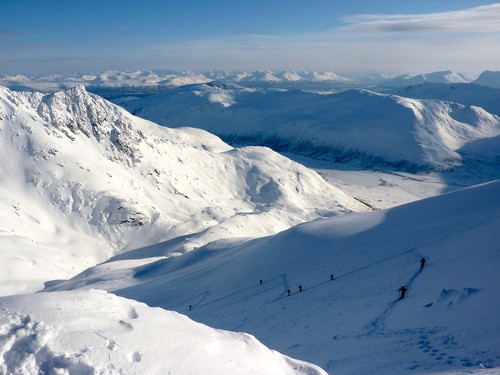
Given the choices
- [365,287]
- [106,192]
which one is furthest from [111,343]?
[106,192]

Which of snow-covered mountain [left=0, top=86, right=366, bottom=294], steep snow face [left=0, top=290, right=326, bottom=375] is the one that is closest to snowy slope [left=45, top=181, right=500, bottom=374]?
steep snow face [left=0, top=290, right=326, bottom=375]

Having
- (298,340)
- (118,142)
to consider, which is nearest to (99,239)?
(118,142)

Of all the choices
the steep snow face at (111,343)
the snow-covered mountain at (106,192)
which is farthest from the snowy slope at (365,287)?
the snow-covered mountain at (106,192)

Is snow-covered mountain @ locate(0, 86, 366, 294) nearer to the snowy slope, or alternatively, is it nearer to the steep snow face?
the snowy slope

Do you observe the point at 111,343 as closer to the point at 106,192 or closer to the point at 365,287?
the point at 365,287

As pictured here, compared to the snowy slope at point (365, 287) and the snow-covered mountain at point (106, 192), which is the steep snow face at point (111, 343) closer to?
the snowy slope at point (365, 287)
